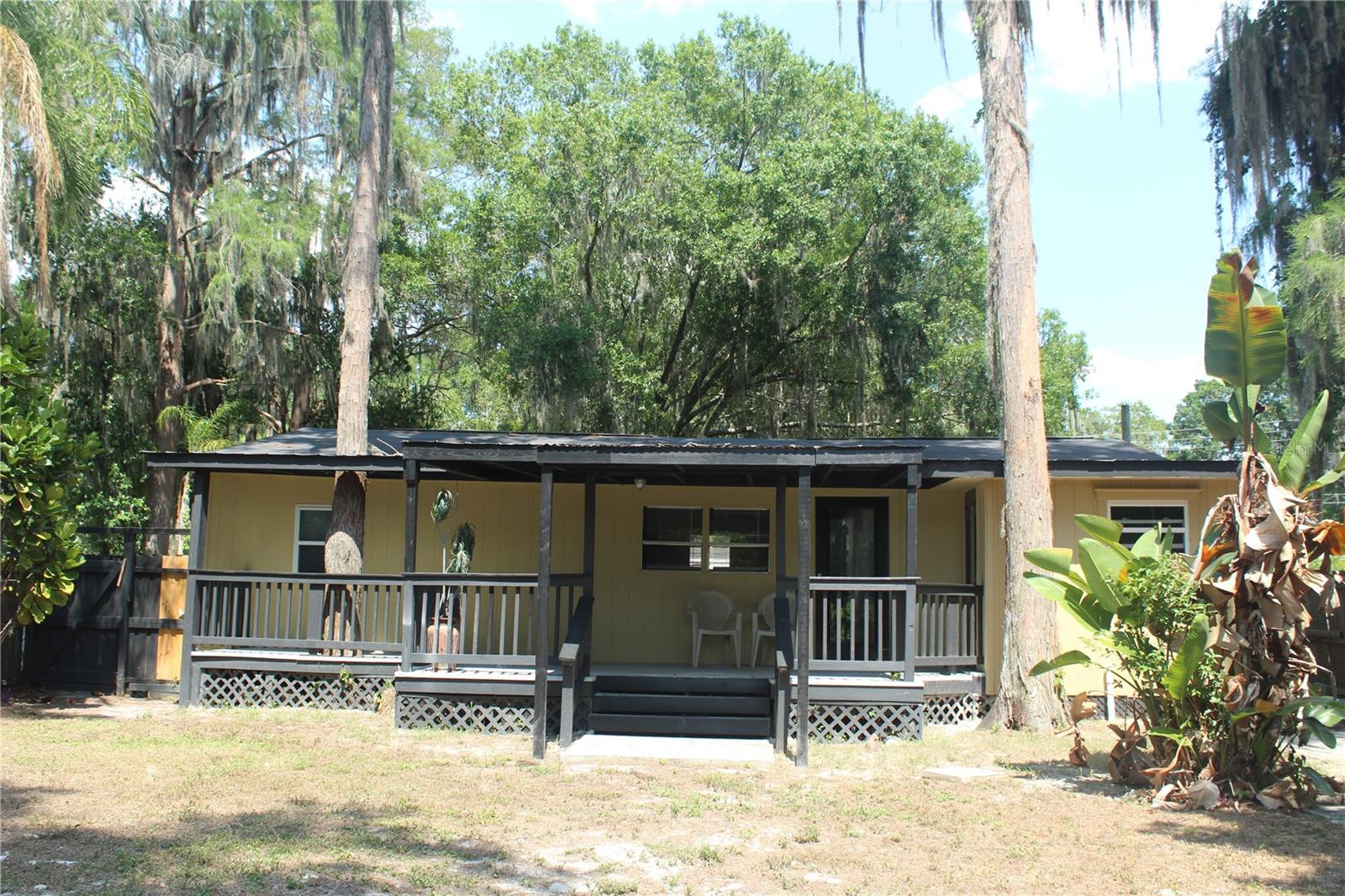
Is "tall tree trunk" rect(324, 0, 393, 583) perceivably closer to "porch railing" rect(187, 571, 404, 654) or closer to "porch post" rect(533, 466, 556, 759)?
"porch railing" rect(187, 571, 404, 654)

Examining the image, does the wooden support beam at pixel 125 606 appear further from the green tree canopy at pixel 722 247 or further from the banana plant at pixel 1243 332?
the banana plant at pixel 1243 332

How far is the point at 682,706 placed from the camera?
Answer: 31.4 ft

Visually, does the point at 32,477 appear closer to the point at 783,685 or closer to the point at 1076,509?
the point at 783,685

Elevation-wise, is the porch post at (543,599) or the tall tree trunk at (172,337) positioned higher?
the tall tree trunk at (172,337)

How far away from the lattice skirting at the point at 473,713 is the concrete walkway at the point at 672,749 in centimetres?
60

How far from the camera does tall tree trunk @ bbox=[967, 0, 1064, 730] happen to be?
32.0ft

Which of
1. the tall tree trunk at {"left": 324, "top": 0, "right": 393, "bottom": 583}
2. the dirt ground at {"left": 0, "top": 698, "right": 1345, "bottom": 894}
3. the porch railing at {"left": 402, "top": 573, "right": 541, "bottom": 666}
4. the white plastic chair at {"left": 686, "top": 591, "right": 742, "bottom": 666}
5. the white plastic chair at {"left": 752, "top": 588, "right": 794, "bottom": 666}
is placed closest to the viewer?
the dirt ground at {"left": 0, "top": 698, "right": 1345, "bottom": 894}

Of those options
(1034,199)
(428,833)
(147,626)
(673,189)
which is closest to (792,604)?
(1034,199)

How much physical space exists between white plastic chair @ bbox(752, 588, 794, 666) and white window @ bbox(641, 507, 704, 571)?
0.99 meters

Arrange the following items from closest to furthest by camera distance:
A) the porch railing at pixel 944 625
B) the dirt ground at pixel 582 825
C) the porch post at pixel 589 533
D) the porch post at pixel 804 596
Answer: the dirt ground at pixel 582 825
the porch post at pixel 804 596
the porch railing at pixel 944 625
the porch post at pixel 589 533

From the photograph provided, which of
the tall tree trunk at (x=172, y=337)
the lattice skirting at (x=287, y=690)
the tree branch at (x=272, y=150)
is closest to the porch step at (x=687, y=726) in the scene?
the lattice skirting at (x=287, y=690)

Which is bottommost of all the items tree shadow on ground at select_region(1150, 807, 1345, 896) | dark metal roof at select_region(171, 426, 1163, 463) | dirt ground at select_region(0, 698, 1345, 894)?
dirt ground at select_region(0, 698, 1345, 894)

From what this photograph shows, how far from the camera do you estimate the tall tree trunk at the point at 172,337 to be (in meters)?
17.7

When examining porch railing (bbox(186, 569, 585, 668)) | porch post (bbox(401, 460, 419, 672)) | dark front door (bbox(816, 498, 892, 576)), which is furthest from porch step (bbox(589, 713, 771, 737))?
dark front door (bbox(816, 498, 892, 576))
